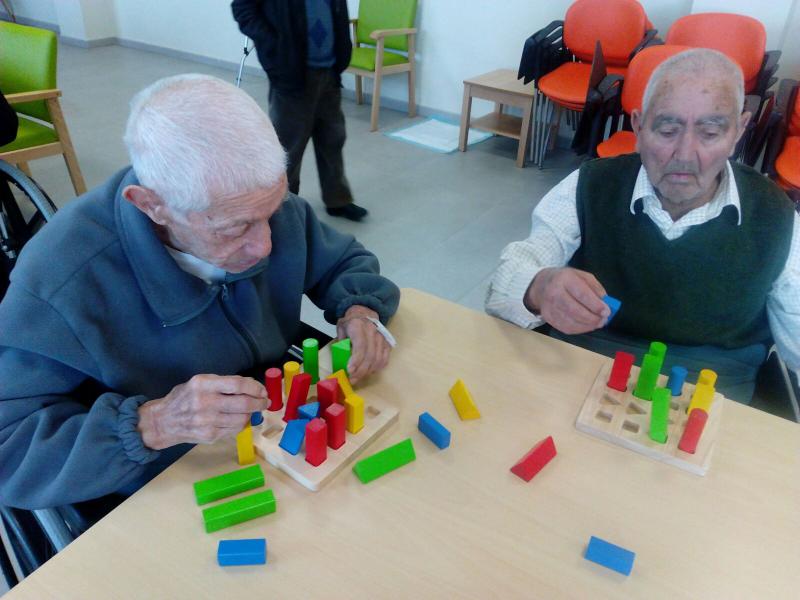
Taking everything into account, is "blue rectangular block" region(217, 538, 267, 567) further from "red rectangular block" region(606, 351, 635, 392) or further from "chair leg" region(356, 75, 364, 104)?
"chair leg" region(356, 75, 364, 104)

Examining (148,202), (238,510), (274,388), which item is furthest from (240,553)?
(148,202)

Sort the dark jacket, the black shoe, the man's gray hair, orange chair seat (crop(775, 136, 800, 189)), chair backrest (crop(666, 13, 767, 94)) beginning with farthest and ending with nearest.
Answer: the black shoe
chair backrest (crop(666, 13, 767, 94))
the dark jacket
orange chair seat (crop(775, 136, 800, 189))
the man's gray hair

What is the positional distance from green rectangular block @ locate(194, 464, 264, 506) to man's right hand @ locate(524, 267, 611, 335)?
0.63 m

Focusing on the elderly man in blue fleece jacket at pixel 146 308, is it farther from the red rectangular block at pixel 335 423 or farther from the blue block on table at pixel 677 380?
the blue block on table at pixel 677 380

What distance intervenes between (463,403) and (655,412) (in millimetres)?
302

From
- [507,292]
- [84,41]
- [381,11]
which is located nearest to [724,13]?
[381,11]

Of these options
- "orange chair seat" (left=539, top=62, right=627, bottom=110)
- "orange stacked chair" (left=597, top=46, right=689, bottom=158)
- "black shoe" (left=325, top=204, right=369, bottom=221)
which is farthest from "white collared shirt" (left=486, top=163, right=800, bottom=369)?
"orange chair seat" (left=539, top=62, right=627, bottom=110)

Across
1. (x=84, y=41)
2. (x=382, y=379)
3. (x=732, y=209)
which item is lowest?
(x=84, y=41)

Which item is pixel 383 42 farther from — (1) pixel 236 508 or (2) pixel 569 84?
(1) pixel 236 508

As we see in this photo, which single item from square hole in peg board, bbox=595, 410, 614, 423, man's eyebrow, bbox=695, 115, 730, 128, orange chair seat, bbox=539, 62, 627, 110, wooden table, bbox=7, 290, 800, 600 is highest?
man's eyebrow, bbox=695, 115, 730, 128

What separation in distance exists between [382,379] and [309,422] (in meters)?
0.24

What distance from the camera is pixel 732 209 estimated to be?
1.33 metres

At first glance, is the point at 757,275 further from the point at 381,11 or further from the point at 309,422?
the point at 381,11

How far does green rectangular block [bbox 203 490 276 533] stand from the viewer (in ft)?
2.59
